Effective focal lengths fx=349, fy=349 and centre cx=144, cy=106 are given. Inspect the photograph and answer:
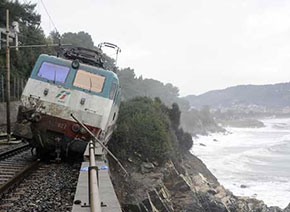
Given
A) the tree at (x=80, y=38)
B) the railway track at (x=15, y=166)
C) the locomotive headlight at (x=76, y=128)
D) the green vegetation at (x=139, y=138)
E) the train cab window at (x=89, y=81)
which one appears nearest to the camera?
the railway track at (x=15, y=166)

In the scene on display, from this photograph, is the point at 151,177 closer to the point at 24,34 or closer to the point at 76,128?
the point at 76,128

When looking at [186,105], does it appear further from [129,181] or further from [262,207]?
[129,181]

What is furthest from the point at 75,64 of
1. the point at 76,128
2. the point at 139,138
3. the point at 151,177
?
the point at 139,138

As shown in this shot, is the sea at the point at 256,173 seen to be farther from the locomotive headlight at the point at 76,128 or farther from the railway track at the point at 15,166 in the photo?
the locomotive headlight at the point at 76,128

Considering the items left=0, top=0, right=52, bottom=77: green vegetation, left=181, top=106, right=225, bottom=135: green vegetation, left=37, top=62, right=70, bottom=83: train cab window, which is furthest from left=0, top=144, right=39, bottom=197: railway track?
left=181, top=106, right=225, bottom=135: green vegetation

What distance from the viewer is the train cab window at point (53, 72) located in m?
10.2

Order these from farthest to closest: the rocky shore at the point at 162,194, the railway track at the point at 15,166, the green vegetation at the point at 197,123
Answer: the green vegetation at the point at 197,123 → the rocky shore at the point at 162,194 → the railway track at the point at 15,166

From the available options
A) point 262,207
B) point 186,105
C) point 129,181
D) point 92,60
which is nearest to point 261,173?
point 262,207

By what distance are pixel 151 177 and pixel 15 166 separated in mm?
8907

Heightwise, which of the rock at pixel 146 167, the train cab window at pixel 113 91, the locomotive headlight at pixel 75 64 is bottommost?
the rock at pixel 146 167

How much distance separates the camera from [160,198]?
15742 mm

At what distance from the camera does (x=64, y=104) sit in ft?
32.3

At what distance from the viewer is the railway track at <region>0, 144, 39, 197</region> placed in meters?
7.43

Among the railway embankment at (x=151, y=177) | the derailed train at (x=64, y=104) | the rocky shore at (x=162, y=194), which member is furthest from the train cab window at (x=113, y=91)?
the railway embankment at (x=151, y=177)
